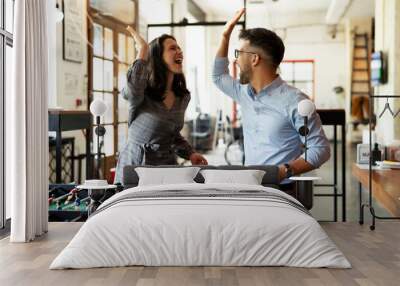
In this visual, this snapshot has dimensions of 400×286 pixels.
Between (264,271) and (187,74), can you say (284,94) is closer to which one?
(264,271)

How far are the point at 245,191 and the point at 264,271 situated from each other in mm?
761

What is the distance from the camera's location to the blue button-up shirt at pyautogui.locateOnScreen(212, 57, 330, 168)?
545 cm

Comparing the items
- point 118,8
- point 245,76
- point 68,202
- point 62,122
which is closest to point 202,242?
point 245,76

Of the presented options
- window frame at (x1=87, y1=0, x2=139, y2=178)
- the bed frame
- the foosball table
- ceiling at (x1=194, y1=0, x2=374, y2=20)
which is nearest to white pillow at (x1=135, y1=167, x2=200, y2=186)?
the bed frame

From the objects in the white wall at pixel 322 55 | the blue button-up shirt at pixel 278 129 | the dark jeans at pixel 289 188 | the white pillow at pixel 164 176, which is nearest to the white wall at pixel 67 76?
the white pillow at pixel 164 176

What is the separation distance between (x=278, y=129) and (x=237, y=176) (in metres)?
0.55

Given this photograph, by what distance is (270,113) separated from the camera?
→ 5.47 metres

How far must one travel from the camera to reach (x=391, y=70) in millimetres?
10398

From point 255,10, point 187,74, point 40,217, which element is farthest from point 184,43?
point 40,217

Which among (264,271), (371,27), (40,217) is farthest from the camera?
(371,27)

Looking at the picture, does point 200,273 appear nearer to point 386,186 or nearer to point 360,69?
point 386,186

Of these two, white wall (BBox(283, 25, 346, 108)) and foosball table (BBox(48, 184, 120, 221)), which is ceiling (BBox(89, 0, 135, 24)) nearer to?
foosball table (BBox(48, 184, 120, 221))

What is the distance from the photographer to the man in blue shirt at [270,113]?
5.44 metres

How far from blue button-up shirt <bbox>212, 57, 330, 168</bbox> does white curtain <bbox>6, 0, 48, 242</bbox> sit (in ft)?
5.23
